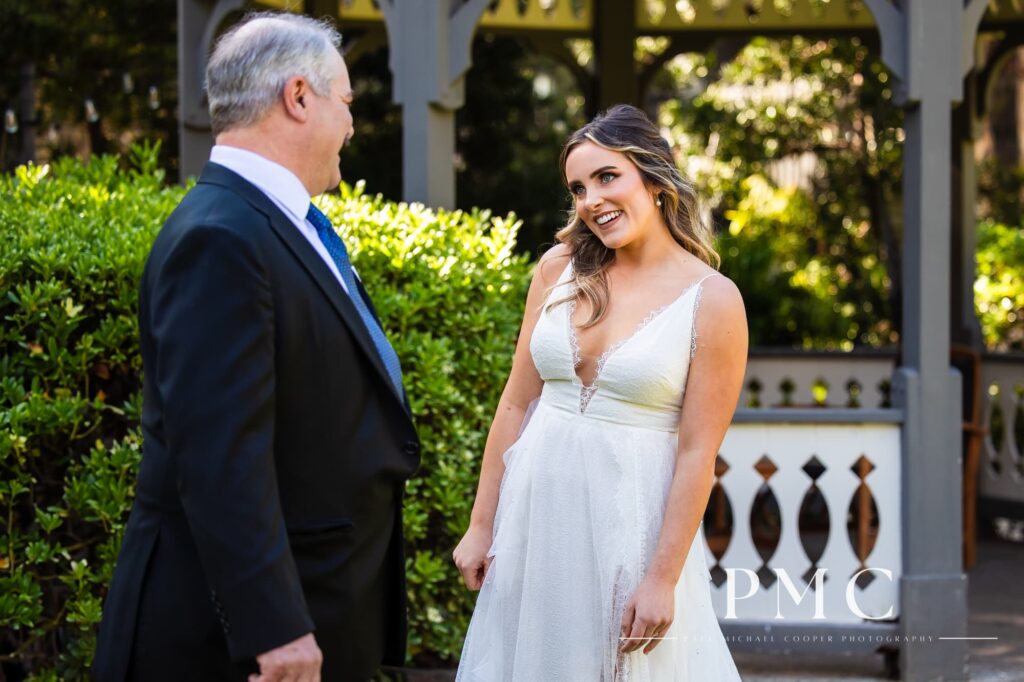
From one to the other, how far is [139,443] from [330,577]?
205 centimetres

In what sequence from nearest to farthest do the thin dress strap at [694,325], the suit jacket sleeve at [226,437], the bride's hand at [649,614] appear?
the suit jacket sleeve at [226,437] < the bride's hand at [649,614] < the thin dress strap at [694,325]

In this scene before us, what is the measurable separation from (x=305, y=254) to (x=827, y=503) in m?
3.86

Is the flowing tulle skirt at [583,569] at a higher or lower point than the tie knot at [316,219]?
lower

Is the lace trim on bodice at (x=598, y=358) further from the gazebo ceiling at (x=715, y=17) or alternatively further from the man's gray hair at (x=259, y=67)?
the gazebo ceiling at (x=715, y=17)

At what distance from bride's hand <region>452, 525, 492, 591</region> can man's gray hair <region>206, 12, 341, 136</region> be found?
127 centimetres

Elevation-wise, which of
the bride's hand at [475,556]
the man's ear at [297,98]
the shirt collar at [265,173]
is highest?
the man's ear at [297,98]

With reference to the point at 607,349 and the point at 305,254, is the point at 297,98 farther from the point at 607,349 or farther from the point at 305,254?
the point at 607,349

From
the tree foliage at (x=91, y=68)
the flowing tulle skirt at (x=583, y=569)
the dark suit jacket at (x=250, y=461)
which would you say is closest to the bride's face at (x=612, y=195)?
the flowing tulle skirt at (x=583, y=569)

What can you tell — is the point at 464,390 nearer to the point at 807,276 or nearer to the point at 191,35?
the point at 191,35

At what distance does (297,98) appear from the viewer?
91.0 inches

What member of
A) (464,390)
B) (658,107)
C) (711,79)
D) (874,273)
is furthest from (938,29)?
(658,107)

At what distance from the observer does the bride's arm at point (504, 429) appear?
317 cm

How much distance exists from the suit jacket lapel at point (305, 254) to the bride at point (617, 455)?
798 mm

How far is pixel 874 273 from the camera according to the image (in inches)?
489
